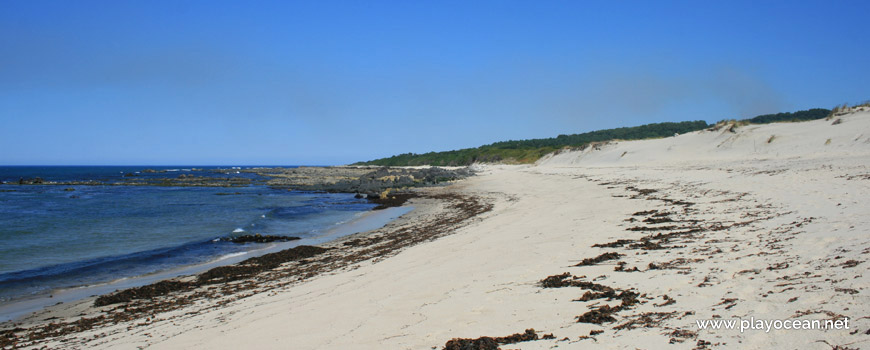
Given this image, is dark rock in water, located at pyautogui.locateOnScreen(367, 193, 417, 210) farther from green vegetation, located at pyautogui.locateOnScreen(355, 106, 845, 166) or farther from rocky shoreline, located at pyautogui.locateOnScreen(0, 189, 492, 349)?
green vegetation, located at pyautogui.locateOnScreen(355, 106, 845, 166)

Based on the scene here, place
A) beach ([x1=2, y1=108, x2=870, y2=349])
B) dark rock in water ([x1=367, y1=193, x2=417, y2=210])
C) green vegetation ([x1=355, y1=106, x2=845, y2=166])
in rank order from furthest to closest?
green vegetation ([x1=355, y1=106, x2=845, y2=166]) < dark rock in water ([x1=367, y1=193, x2=417, y2=210]) < beach ([x1=2, y1=108, x2=870, y2=349])

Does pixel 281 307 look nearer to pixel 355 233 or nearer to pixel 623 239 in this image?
pixel 623 239

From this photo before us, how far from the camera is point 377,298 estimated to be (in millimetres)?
6941

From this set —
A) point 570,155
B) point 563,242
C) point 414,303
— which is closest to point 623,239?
point 563,242

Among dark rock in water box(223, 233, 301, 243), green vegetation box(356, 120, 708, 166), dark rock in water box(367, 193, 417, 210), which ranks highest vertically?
green vegetation box(356, 120, 708, 166)

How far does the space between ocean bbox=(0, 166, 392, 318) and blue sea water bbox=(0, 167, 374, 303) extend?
0.03 m

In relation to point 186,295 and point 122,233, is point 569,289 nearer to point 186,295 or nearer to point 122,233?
point 186,295

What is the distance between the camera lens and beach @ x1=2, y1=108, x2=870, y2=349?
14.6ft

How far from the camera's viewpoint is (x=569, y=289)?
616cm

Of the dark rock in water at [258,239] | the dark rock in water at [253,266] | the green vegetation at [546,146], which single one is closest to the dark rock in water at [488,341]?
the dark rock in water at [253,266]

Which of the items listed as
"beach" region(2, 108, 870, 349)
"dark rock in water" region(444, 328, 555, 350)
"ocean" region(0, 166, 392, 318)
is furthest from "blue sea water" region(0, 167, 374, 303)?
"dark rock in water" region(444, 328, 555, 350)

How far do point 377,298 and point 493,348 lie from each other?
2887 millimetres

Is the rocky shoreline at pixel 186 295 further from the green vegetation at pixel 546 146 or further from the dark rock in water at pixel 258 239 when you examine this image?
the green vegetation at pixel 546 146

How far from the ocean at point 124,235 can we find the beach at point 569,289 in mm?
3346
